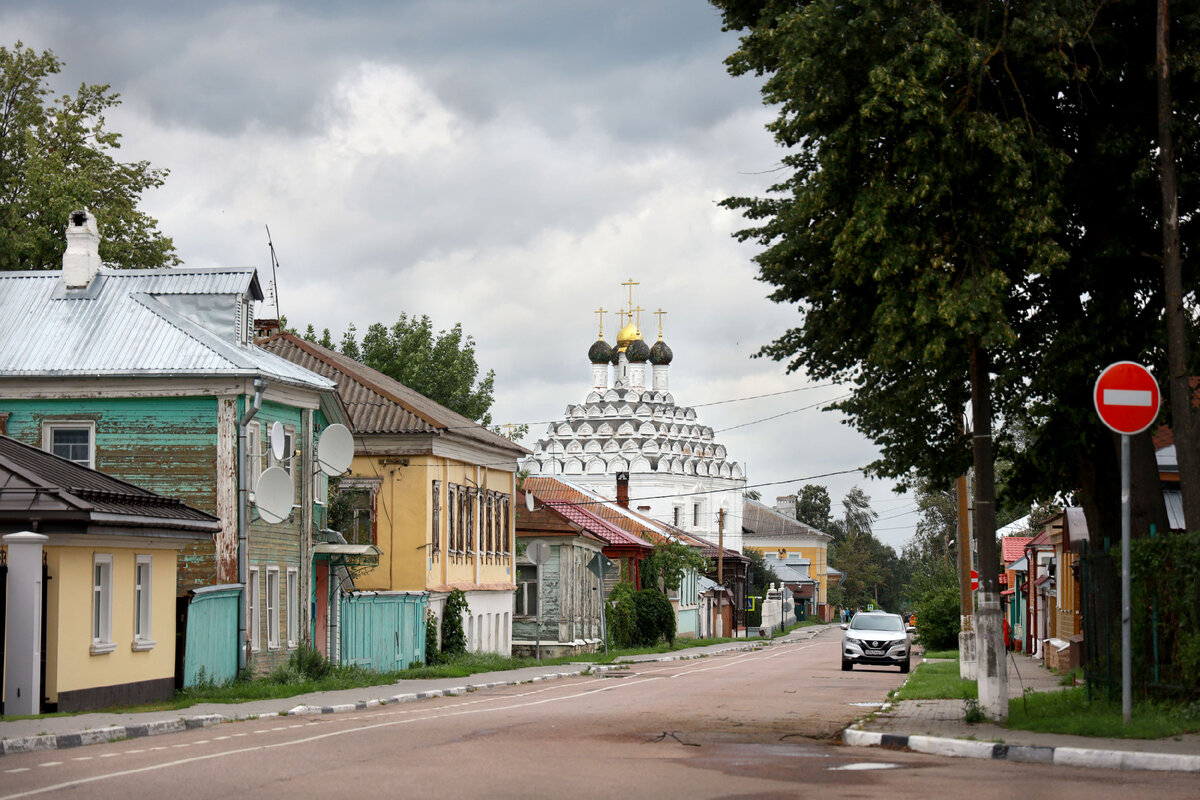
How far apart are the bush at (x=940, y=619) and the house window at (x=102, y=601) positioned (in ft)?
117

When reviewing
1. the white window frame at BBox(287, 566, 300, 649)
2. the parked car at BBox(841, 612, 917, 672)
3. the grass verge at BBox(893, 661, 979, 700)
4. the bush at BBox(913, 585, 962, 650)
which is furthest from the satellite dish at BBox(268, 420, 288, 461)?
the bush at BBox(913, 585, 962, 650)

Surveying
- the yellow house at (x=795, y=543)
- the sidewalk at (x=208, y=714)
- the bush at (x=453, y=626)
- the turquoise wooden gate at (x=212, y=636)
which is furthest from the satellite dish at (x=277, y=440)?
the yellow house at (x=795, y=543)

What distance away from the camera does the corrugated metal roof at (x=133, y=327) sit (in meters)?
27.3

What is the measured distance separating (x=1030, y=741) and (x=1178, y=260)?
234 inches

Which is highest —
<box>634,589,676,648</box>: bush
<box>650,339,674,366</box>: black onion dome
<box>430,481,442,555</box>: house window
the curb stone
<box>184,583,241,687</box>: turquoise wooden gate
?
<box>650,339,674,366</box>: black onion dome

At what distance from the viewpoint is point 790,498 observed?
185875mm

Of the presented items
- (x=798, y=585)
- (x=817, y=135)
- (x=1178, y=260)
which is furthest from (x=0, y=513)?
(x=798, y=585)

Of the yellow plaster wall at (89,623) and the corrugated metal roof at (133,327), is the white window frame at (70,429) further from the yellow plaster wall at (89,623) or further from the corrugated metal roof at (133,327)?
the yellow plaster wall at (89,623)

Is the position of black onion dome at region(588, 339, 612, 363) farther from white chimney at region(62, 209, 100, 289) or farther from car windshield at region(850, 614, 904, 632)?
white chimney at region(62, 209, 100, 289)

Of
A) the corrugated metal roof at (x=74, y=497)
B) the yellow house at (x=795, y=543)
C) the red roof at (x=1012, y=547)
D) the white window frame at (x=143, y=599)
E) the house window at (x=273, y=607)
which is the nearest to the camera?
the corrugated metal roof at (x=74, y=497)

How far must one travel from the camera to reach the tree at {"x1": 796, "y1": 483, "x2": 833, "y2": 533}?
18550 cm

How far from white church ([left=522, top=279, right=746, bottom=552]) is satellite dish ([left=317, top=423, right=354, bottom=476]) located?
9451cm

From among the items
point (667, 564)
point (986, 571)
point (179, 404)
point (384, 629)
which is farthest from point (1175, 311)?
point (667, 564)

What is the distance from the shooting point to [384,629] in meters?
33.6
